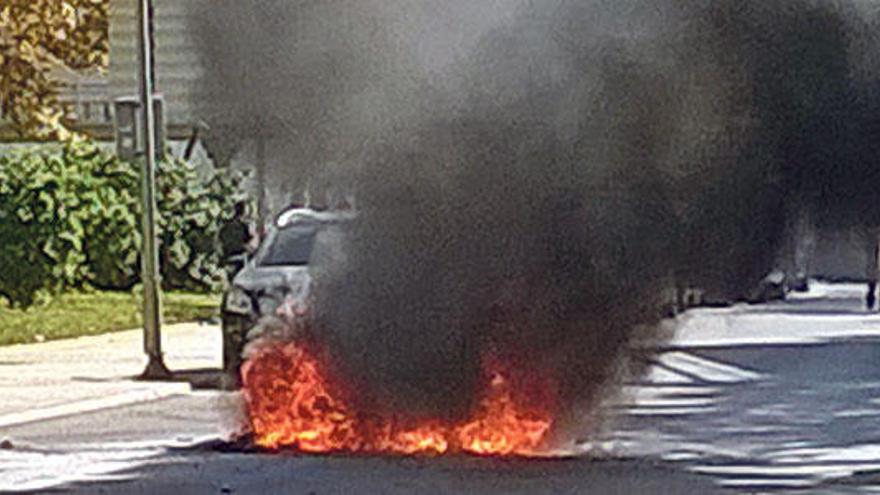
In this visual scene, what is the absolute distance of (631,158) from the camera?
11.1 m

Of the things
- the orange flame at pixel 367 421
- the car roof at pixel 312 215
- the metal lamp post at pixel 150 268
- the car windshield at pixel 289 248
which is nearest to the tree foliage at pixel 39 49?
the metal lamp post at pixel 150 268

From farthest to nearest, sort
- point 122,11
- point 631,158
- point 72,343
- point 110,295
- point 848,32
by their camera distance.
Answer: point 110,295
point 72,343
point 122,11
point 631,158
point 848,32

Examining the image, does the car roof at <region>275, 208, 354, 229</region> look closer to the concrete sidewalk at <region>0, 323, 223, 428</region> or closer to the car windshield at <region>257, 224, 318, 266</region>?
the car windshield at <region>257, 224, 318, 266</region>

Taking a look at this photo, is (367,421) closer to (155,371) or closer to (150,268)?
(155,371)

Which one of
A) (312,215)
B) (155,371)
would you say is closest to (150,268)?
(155,371)

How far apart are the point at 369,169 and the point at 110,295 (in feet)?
62.6

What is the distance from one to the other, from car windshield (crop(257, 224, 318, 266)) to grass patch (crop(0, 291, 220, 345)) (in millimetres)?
6599

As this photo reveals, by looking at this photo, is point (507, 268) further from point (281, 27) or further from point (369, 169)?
point (281, 27)

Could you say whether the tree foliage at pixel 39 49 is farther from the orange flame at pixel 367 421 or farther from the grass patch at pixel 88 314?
the orange flame at pixel 367 421

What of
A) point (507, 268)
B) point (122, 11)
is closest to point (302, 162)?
point (507, 268)

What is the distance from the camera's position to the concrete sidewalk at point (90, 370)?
18750mm

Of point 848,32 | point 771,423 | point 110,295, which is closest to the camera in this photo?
point 848,32

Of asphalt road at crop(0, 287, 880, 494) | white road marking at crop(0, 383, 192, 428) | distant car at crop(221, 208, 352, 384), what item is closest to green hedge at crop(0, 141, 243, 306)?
white road marking at crop(0, 383, 192, 428)

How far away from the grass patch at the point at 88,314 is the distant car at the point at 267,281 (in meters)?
6.06
